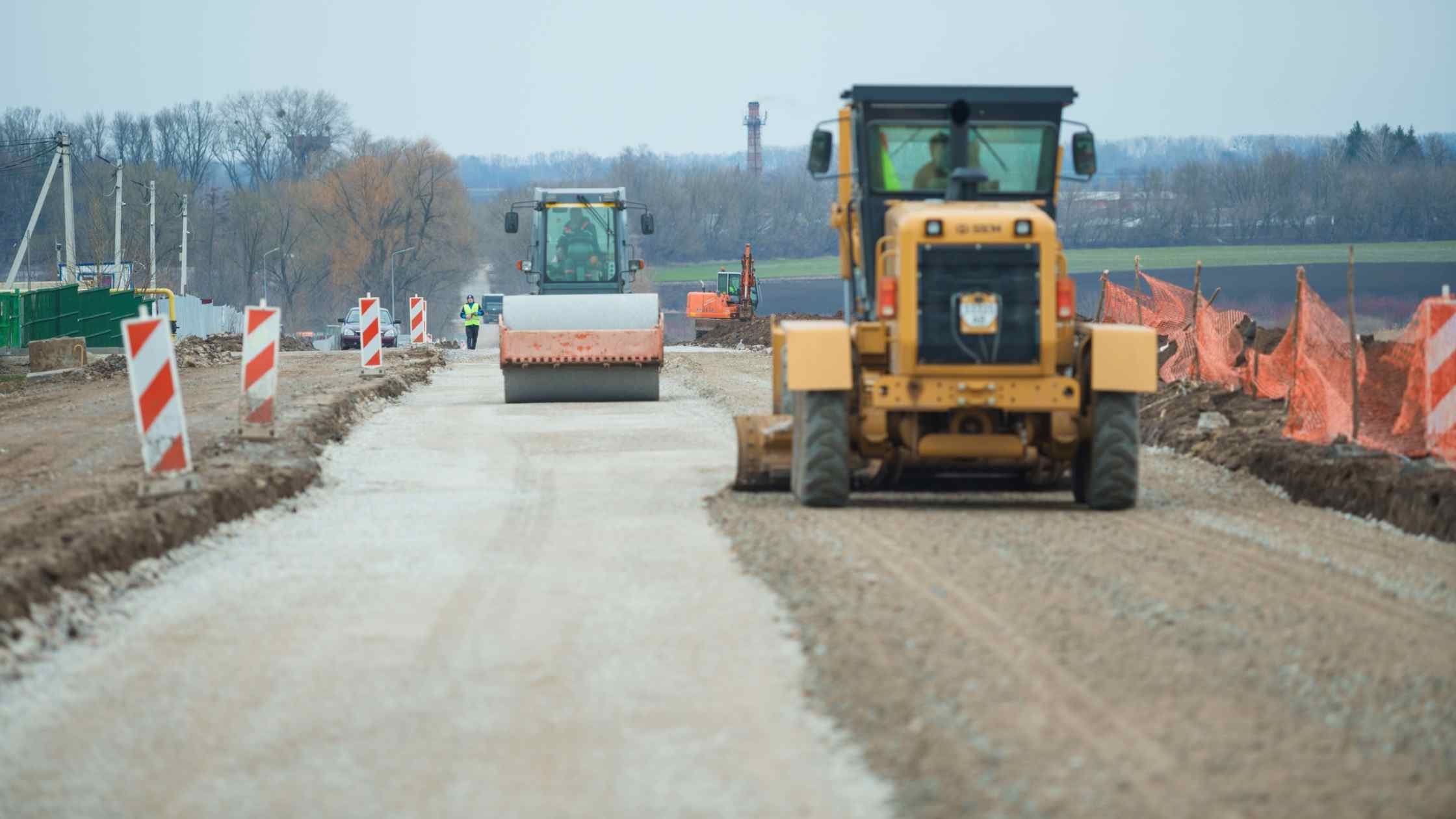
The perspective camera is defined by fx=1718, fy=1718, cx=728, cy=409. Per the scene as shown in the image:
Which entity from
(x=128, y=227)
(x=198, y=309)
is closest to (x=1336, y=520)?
(x=198, y=309)

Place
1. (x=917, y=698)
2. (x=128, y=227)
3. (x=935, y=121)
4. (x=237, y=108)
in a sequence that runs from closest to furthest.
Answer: (x=917, y=698) < (x=935, y=121) < (x=128, y=227) < (x=237, y=108)

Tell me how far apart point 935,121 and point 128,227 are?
8846 centimetres

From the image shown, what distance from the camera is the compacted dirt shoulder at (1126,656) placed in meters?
5.39

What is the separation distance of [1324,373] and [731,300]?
43.5 meters

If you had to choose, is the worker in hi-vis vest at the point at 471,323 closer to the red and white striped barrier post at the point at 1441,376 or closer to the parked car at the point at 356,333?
the parked car at the point at 356,333

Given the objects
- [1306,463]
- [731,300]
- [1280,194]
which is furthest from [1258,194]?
[1306,463]

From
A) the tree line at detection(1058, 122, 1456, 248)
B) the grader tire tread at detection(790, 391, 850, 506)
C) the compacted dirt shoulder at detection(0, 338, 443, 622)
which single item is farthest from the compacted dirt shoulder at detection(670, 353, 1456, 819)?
the tree line at detection(1058, 122, 1456, 248)

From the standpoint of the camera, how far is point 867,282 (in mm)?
13023

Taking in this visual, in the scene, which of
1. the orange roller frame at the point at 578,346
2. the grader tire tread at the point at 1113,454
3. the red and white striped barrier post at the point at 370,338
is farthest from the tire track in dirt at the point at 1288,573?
the red and white striped barrier post at the point at 370,338

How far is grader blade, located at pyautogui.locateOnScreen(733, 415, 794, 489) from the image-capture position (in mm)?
12977

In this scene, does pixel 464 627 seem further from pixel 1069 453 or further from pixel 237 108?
pixel 237 108

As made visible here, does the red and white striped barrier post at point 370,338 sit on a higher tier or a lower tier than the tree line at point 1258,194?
lower

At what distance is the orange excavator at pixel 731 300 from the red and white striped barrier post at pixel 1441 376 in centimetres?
4280

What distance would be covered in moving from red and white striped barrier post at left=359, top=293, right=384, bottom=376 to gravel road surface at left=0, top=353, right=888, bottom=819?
56.9 feet
